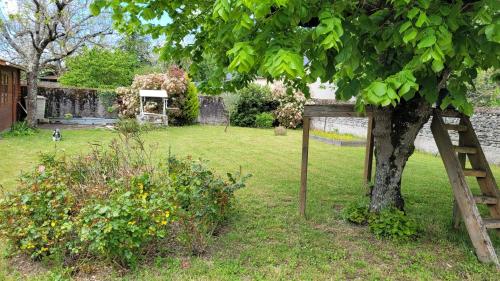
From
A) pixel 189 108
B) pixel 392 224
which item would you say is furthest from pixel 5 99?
pixel 392 224

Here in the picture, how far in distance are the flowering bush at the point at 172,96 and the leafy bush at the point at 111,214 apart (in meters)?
12.9

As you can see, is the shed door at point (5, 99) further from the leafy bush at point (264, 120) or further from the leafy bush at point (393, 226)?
the leafy bush at point (393, 226)

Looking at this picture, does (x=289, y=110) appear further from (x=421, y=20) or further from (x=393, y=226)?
(x=421, y=20)

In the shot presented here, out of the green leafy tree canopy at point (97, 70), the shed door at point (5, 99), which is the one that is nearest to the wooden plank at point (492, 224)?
the shed door at point (5, 99)

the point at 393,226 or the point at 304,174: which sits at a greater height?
the point at 304,174

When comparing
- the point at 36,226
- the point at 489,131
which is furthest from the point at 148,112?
the point at 36,226

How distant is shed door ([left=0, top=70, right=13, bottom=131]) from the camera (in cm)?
1232

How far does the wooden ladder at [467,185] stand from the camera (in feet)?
12.3

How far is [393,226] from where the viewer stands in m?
4.35

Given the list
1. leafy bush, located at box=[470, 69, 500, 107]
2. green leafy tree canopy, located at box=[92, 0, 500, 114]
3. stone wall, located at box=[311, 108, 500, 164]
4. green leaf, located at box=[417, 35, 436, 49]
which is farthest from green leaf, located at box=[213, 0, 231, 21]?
leafy bush, located at box=[470, 69, 500, 107]

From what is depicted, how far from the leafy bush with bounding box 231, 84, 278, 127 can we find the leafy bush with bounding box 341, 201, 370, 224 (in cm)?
1382

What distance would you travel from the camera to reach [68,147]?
10.1m

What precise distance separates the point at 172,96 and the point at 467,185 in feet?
49.0

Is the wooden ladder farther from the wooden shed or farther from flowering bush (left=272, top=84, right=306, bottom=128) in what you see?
flowering bush (left=272, top=84, right=306, bottom=128)
